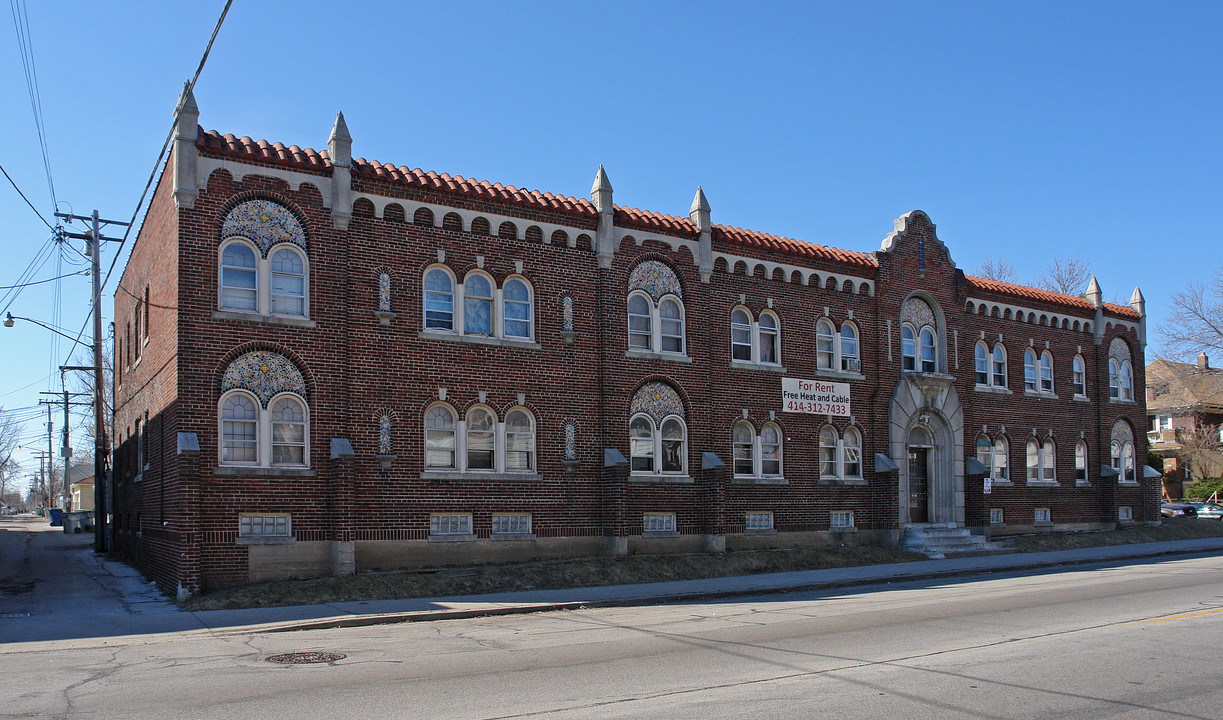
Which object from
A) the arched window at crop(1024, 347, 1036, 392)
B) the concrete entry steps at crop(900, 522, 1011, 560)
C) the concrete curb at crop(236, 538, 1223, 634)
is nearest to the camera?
the concrete curb at crop(236, 538, 1223, 634)

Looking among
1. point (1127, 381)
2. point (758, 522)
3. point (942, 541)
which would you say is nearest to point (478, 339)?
point (758, 522)

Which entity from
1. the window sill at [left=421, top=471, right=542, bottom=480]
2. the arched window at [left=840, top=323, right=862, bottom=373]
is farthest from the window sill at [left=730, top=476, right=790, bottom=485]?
the window sill at [left=421, top=471, right=542, bottom=480]

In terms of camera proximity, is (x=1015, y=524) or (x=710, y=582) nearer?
(x=710, y=582)

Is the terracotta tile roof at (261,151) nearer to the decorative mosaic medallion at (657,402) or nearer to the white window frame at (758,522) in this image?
the decorative mosaic medallion at (657,402)

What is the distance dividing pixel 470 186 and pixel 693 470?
8.56 m

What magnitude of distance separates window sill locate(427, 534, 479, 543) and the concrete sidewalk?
2391 mm

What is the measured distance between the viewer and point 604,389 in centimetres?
2241

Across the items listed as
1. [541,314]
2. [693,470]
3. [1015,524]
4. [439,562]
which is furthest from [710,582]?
[1015,524]

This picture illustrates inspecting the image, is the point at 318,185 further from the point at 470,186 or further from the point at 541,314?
the point at 541,314

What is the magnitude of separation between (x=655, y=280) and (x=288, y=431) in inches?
371

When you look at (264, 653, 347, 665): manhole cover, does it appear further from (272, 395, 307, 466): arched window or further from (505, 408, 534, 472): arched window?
(505, 408, 534, 472): arched window

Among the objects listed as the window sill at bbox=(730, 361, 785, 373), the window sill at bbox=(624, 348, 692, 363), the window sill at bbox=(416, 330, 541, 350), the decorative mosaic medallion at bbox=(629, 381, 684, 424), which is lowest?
the decorative mosaic medallion at bbox=(629, 381, 684, 424)

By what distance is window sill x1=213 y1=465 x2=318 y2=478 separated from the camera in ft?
58.5

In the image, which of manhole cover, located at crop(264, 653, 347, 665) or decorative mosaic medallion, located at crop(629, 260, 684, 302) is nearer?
manhole cover, located at crop(264, 653, 347, 665)
